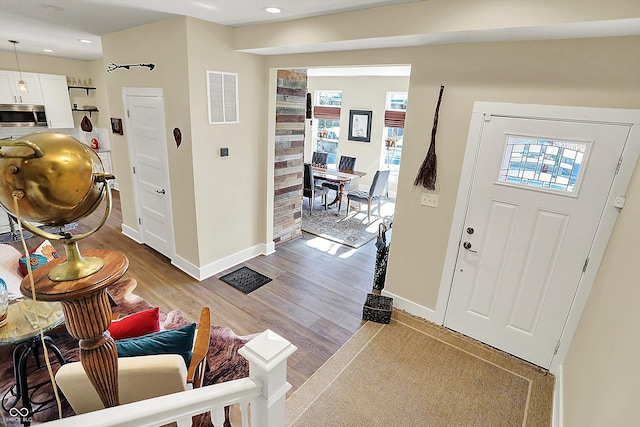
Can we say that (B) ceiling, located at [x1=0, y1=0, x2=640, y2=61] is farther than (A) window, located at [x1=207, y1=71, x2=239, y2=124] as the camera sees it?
No

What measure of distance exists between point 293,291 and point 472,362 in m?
1.96

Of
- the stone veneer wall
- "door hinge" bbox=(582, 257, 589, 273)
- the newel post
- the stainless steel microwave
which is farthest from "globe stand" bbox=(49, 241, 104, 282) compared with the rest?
the stainless steel microwave

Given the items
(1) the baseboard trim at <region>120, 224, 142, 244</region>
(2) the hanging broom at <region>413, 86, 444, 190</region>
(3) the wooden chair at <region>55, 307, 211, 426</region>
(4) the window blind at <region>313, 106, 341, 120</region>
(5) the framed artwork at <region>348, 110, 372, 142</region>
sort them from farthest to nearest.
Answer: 1. (4) the window blind at <region>313, 106, 341, 120</region>
2. (5) the framed artwork at <region>348, 110, 372, 142</region>
3. (1) the baseboard trim at <region>120, 224, 142, 244</region>
4. (2) the hanging broom at <region>413, 86, 444, 190</region>
5. (3) the wooden chair at <region>55, 307, 211, 426</region>

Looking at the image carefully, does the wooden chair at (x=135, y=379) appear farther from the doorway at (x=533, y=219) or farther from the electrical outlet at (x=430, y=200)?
the doorway at (x=533, y=219)

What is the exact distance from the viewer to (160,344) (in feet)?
5.98

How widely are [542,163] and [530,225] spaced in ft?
1.65

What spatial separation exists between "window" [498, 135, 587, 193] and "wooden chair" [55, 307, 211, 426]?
2611mm

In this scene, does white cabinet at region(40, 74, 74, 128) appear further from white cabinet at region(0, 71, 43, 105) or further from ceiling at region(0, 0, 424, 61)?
ceiling at region(0, 0, 424, 61)

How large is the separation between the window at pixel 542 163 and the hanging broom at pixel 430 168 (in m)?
0.54

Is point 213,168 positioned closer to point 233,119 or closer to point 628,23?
point 233,119

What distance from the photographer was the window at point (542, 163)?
8.00ft

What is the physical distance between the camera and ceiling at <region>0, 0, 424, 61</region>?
8.80 feet

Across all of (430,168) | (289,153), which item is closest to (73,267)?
(430,168)

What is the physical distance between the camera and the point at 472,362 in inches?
112
